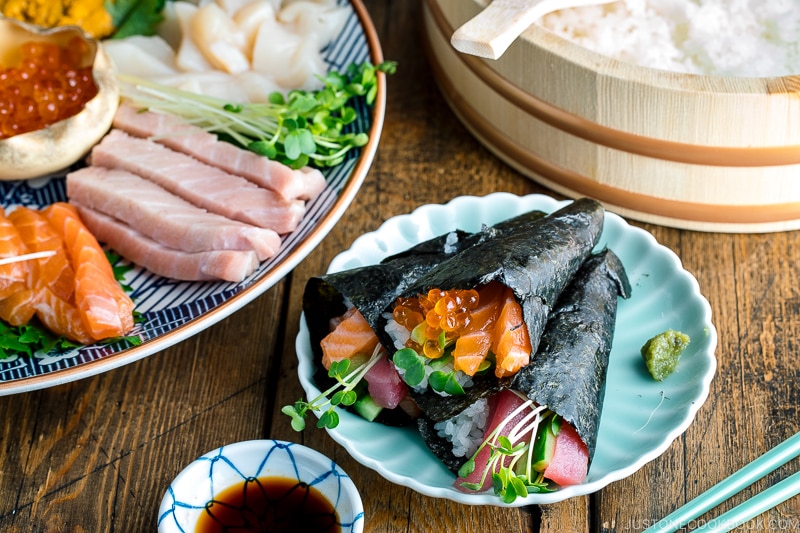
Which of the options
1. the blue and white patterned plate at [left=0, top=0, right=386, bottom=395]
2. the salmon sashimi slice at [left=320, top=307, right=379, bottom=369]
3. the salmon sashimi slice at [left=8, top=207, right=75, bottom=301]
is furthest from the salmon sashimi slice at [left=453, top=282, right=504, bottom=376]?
the salmon sashimi slice at [left=8, top=207, right=75, bottom=301]

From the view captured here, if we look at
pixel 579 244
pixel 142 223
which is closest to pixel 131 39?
pixel 142 223

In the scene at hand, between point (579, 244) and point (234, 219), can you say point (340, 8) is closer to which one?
point (234, 219)

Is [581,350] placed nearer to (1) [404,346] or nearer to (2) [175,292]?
(1) [404,346]

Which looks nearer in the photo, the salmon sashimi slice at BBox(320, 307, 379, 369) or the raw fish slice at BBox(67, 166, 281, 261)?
the salmon sashimi slice at BBox(320, 307, 379, 369)

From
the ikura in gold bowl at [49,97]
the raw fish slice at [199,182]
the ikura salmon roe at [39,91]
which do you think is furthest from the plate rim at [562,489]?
the ikura salmon roe at [39,91]

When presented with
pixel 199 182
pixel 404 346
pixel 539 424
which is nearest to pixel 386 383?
pixel 404 346

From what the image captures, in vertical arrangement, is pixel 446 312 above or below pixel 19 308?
above

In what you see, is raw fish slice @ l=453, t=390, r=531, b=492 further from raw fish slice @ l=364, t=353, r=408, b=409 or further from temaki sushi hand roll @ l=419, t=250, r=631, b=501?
raw fish slice @ l=364, t=353, r=408, b=409
